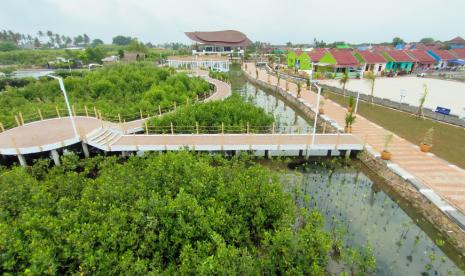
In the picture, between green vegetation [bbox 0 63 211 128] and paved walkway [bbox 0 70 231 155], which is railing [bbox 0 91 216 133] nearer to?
green vegetation [bbox 0 63 211 128]

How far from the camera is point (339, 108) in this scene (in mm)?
23922

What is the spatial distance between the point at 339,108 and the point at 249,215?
19368 mm

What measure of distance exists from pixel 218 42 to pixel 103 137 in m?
66.7

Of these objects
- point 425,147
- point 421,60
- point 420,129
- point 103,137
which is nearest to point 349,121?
point 425,147

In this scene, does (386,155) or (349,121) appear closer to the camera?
(386,155)

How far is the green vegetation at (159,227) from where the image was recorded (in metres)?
6.24

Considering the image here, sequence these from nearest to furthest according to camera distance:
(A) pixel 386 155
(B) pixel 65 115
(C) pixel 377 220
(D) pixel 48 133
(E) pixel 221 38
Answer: (C) pixel 377 220 → (A) pixel 386 155 → (D) pixel 48 133 → (B) pixel 65 115 → (E) pixel 221 38

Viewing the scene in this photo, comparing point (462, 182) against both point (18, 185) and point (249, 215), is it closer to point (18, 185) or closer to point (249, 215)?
point (249, 215)

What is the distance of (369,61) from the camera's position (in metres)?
40.8

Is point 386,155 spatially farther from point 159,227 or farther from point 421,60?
point 421,60

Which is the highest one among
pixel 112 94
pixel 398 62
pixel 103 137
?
pixel 398 62

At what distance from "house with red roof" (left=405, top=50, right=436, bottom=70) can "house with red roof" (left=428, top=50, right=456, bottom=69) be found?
1648 mm

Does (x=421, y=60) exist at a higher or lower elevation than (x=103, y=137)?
higher

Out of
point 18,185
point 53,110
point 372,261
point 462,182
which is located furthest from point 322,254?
point 53,110
